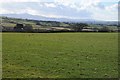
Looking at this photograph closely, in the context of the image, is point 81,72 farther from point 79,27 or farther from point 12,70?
point 79,27

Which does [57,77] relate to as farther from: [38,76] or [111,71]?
[111,71]

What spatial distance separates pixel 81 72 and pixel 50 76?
7.07 feet

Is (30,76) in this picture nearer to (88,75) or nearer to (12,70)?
(12,70)

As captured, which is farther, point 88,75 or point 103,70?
point 103,70

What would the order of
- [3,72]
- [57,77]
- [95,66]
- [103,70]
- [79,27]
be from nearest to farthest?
[57,77] → [3,72] → [103,70] → [95,66] → [79,27]

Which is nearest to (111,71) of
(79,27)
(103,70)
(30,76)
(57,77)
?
(103,70)

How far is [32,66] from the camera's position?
17203mm

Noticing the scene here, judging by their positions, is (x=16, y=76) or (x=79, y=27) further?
(x=79, y=27)

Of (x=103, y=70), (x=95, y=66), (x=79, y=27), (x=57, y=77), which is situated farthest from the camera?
(x=79, y=27)

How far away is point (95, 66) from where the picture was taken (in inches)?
692

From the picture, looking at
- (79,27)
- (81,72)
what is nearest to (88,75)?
(81,72)

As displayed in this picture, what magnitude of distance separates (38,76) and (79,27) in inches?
3587

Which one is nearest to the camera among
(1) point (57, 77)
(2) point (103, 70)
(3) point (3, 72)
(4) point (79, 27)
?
(1) point (57, 77)

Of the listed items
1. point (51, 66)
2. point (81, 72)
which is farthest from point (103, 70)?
point (51, 66)
